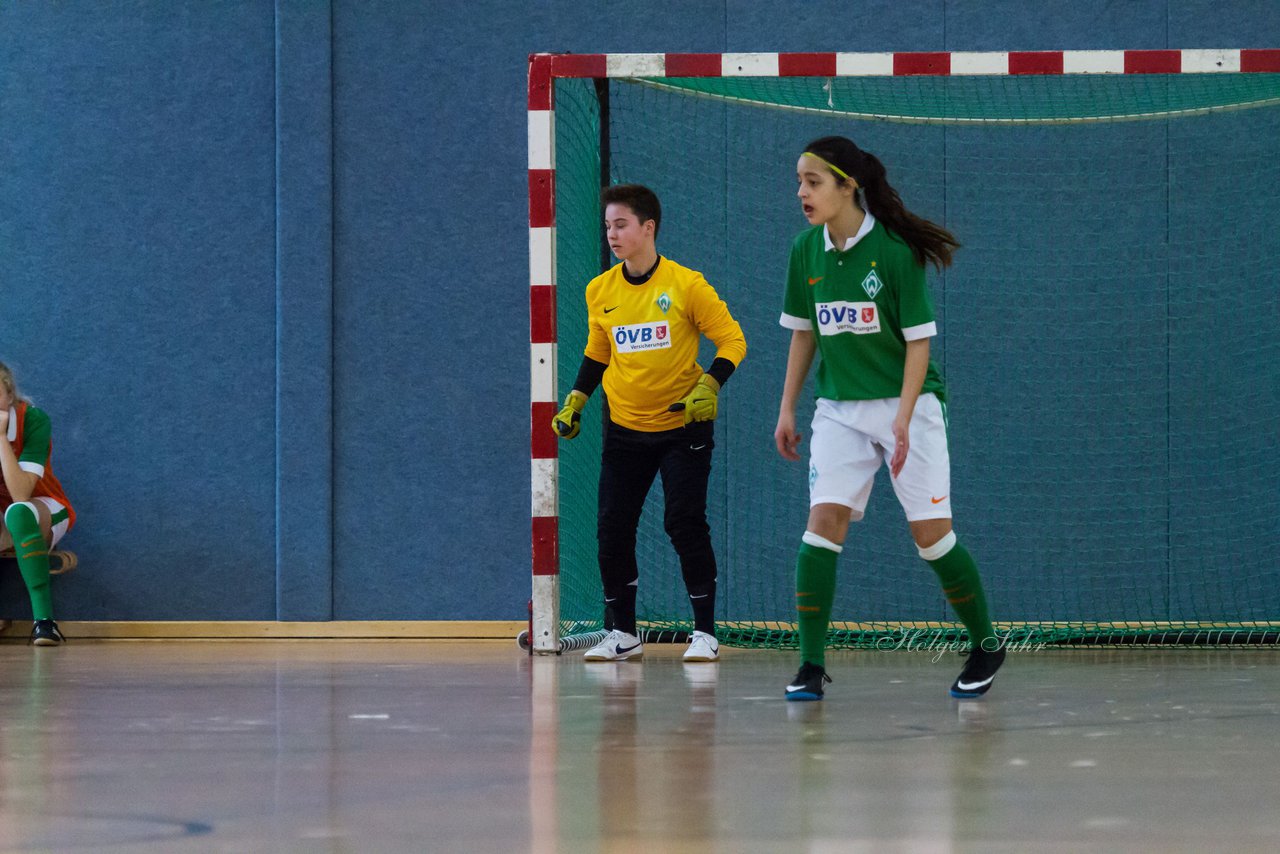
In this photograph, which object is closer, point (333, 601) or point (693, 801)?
point (693, 801)

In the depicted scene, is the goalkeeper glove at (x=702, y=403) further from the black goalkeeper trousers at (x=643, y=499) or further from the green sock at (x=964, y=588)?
the green sock at (x=964, y=588)

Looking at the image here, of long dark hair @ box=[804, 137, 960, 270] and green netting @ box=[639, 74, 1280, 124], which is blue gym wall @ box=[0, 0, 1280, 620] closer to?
green netting @ box=[639, 74, 1280, 124]

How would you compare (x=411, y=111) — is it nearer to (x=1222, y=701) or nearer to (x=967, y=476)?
(x=967, y=476)

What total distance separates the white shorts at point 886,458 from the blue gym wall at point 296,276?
338 centimetres

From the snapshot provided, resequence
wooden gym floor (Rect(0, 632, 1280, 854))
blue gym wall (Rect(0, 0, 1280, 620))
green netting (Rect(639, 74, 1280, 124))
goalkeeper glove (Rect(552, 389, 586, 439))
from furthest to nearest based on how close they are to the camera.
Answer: blue gym wall (Rect(0, 0, 1280, 620)), green netting (Rect(639, 74, 1280, 124)), goalkeeper glove (Rect(552, 389, 586, 439)), wooden gym floor (Rect(0, 632, 1280, 854))

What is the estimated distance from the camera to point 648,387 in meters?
5.67

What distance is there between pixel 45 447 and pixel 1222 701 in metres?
5.45

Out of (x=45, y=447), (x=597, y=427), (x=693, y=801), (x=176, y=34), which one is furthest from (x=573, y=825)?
(x=176, y=34)

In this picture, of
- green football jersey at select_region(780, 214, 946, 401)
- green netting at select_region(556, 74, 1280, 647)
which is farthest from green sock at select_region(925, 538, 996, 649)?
green netting at select_region(556, 74, 1280, 647)

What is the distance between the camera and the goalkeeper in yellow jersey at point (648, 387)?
5.64 metres

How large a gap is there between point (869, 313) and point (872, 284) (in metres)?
0.08

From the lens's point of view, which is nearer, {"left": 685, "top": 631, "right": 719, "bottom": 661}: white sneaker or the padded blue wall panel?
{"left": 685, "top": 631, "right": 719, "bottom": 661}: white sneaker

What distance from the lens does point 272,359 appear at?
24.7ft

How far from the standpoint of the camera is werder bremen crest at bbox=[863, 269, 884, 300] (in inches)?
168
